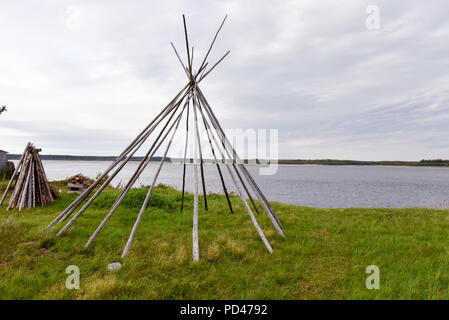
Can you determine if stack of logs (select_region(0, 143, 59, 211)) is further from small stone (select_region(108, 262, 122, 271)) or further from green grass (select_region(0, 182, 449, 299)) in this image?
small stone (select_region(108, 262, 122, 271))

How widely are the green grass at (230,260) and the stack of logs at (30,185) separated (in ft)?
5.71

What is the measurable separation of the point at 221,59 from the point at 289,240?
518 cm

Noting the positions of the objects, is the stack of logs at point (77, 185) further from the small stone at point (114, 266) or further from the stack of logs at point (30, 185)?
the small stone at point (114, 266)

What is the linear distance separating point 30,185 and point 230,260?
8.57 m

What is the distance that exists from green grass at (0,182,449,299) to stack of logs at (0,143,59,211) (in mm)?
1740

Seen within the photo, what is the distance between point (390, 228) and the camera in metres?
6.79

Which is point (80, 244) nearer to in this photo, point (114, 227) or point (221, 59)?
point (114, 227)

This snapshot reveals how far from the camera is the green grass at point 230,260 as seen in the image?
3502mm

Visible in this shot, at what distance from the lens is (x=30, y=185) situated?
884 cm

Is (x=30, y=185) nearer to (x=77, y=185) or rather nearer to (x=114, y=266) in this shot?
(x=77, y=185)

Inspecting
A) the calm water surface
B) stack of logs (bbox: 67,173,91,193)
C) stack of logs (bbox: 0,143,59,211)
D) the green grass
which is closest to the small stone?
the green grass

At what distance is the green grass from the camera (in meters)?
3.50
